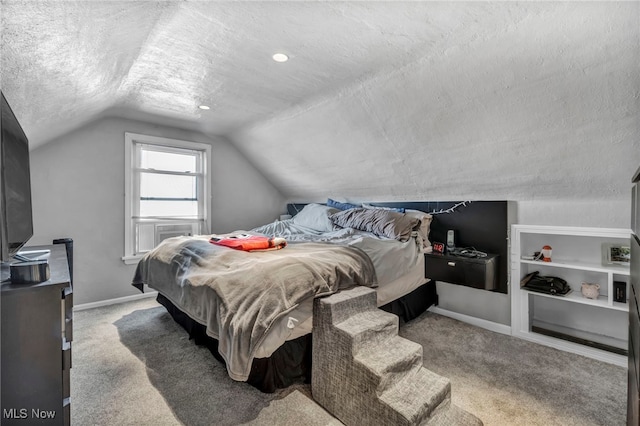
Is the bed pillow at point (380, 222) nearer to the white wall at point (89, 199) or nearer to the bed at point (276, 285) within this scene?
the bed at point (276, 285)

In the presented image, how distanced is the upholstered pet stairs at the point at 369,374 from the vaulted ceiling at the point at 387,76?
157 cm

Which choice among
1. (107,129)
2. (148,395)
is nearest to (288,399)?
(148,395)

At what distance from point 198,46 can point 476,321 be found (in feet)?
10.6

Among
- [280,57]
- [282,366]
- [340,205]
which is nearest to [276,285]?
[282,366]

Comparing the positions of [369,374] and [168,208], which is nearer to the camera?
[369,374]

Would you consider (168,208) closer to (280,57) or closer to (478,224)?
(280,57)

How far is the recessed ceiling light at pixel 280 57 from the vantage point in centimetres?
201

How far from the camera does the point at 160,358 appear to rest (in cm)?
217

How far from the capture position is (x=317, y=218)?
3.71 meters

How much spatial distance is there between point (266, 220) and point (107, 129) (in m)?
2.39

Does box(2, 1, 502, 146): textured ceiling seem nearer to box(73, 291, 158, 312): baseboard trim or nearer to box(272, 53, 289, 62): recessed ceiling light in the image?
box(272, 53, 289, 62): recessed ceiling light

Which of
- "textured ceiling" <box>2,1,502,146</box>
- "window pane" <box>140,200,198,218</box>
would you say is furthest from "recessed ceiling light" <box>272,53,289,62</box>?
"window pane" <box>140,200,198,218</box>

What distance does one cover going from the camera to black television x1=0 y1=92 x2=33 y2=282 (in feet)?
3.30

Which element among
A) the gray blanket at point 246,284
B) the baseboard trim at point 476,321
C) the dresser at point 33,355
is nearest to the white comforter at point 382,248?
the gray blanket at point 246,284
